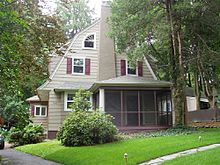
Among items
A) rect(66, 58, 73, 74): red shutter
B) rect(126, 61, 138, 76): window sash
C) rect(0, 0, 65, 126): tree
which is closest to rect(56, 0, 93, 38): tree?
rect(66, 58, 73, 74): red shutter

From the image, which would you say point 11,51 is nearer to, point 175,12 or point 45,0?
point 45,0

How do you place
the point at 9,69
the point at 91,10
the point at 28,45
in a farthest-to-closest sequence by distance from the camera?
the point at 91,10 < the point at 28,45 < the point at 9,69

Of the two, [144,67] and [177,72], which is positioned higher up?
[144,67]

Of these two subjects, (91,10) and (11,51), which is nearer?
(11,51)

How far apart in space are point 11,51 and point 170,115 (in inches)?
585

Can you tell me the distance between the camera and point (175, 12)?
1934 centimetres

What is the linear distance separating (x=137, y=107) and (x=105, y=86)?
346 centimetres

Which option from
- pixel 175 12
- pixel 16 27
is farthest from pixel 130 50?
pixel 16 27

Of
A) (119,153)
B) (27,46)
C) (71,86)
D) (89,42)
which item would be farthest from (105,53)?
(27,46)

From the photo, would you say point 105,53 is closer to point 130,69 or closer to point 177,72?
point 130,69

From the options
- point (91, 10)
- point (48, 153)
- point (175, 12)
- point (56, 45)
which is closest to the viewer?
point (56, 45)

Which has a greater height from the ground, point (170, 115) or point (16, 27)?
point (16, 27)

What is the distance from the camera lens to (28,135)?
21.4 metres

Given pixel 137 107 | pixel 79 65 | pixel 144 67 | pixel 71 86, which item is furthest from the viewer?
pixel 144 67
